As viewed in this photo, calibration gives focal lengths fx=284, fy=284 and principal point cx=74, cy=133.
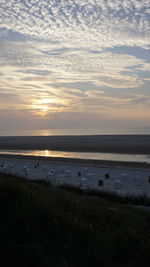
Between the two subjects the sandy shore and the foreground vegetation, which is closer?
the foreground vegetation

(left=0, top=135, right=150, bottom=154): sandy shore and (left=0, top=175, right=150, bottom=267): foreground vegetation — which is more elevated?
(left=0, top=135, right=150, bottom=154): sandy shore

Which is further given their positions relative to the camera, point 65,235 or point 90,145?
point 90,145

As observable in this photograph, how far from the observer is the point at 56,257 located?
4520 mm

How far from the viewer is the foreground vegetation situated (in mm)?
4516

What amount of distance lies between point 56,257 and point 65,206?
2510mm

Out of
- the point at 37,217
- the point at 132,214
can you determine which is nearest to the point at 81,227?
the point at 37,217

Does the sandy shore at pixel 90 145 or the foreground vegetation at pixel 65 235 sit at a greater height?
the sandy shore at pixel 90 145

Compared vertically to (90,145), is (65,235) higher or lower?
lower

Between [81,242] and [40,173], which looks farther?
[40,173]

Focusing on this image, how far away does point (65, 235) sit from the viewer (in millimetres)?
5316

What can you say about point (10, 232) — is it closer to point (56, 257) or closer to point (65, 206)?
point (56, 257)

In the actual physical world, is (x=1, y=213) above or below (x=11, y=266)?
above

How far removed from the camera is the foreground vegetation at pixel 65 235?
4516mm

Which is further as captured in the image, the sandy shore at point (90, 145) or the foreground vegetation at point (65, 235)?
the sandy shore at point (90, 145)
